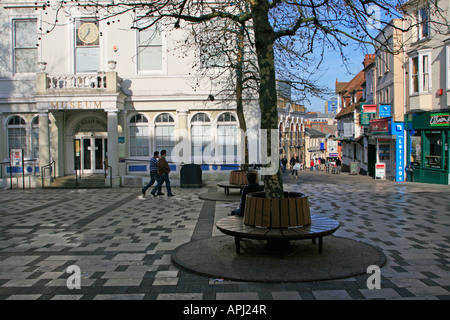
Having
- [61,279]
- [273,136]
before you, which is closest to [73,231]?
[61,279]

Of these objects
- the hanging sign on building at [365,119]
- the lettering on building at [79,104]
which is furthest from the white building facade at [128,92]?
the hanging sign on building at [365,119]

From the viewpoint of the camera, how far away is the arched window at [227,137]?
859 inches

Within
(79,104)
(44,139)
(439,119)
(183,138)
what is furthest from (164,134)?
(439,119)

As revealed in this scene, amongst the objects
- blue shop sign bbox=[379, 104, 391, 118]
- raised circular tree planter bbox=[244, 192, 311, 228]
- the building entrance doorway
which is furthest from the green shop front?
the building entrance doorway

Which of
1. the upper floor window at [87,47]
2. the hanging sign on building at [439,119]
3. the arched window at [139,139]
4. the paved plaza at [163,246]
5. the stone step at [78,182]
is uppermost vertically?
the upper floor window at [87,47]

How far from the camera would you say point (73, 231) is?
9633mm

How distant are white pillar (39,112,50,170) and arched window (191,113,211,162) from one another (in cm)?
699

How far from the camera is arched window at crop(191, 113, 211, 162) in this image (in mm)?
21859

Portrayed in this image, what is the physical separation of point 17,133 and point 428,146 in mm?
21321

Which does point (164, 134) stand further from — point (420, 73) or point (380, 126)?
point (420, 73)

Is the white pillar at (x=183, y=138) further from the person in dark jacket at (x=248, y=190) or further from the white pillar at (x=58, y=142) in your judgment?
the person in dark jacket at (x=248, y=190)

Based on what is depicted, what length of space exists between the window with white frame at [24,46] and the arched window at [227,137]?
33.0 feet
